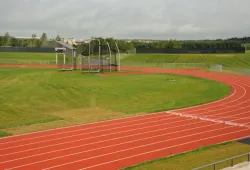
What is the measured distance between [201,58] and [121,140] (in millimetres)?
65759

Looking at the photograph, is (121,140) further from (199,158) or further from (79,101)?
(79,101)

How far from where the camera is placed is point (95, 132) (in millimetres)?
16672

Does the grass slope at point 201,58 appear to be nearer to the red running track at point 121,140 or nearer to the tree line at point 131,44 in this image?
the tree line at point 131,44

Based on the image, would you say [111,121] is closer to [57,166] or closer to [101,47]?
[57,166]

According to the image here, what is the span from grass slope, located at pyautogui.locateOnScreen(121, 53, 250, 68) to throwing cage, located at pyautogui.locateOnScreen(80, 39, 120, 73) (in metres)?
15.6

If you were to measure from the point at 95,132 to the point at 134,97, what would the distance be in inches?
456

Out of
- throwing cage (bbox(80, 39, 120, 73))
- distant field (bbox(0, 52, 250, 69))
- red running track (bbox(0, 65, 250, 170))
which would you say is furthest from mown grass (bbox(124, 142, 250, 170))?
distant field (bbox(0, 52, 250, 69))

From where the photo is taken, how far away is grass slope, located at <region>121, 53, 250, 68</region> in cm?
7004

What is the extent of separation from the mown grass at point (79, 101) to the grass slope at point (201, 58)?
38.1m

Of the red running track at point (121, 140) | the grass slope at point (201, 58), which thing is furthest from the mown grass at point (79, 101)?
the grass slope at point (201, 58)

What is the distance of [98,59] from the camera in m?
54.5

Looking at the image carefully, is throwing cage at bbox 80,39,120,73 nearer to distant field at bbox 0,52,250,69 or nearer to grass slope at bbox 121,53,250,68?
distant field at bbox 0,52,250,69

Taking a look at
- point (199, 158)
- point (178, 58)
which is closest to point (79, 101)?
point (199, 158)

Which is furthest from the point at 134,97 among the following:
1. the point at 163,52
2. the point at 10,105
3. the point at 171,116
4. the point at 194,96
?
the point at 163,52
